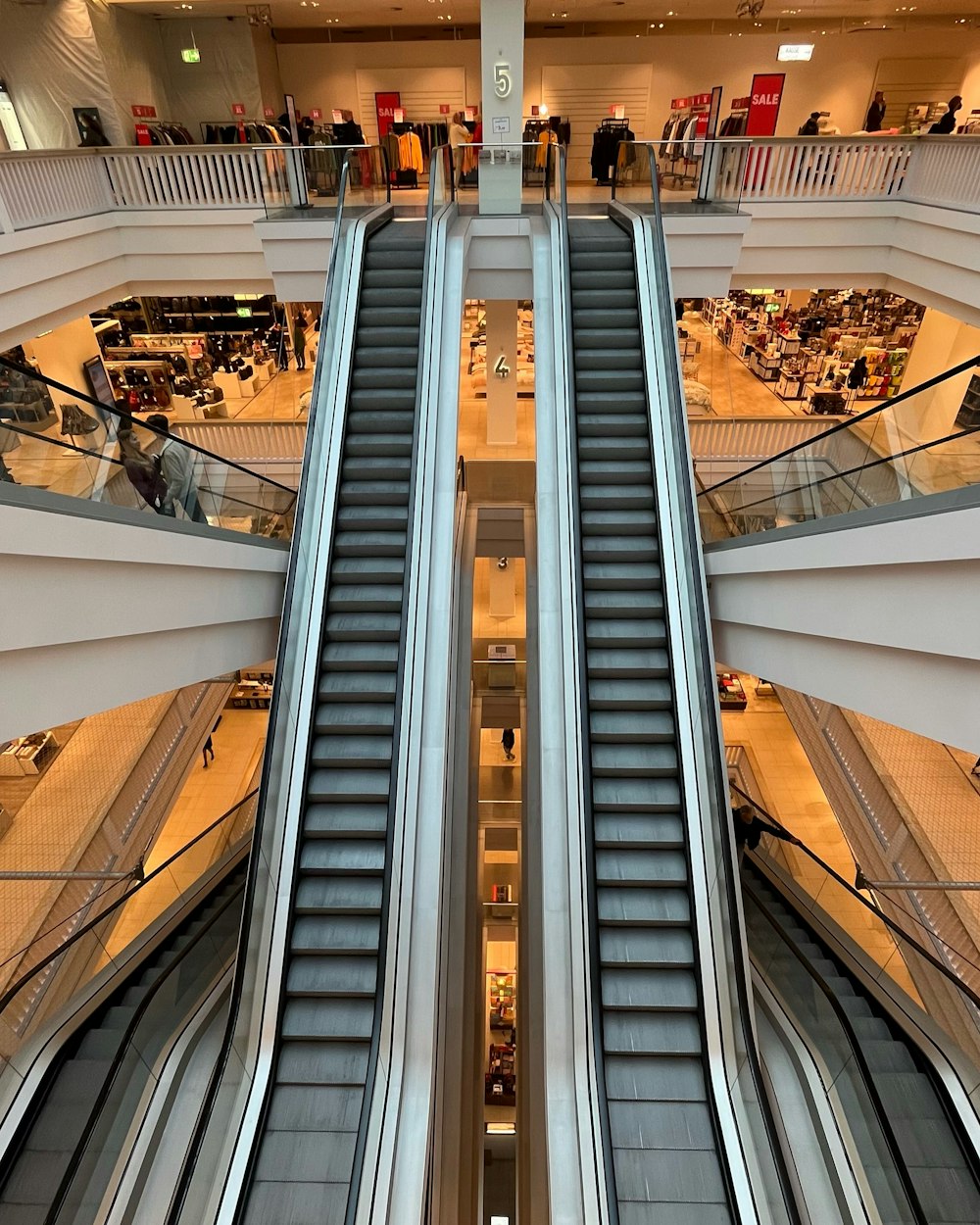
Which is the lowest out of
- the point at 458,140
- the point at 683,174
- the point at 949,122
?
the point at 683,174

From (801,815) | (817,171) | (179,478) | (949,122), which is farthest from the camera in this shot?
(949,122)

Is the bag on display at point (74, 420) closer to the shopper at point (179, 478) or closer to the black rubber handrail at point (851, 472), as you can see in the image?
the shopper at point (179, 478)

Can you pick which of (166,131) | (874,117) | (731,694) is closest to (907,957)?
(731,694)

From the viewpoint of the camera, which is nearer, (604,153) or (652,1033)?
(652,1033)

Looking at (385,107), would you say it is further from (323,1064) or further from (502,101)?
(323,1064)

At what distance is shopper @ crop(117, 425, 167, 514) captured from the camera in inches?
174

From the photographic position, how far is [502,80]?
24.3 ft

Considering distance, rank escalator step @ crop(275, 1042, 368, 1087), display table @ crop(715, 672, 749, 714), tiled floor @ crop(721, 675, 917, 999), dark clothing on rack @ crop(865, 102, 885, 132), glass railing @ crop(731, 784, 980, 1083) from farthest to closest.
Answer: dark clothing on rack @ crop(865, 102, 885, 132) → display table @ crop(715, 672, 749, 714) → tiled floor @ crop(721, 675, 917, 999) → escalator step @ crop(275, 1042, 368, 1087) → glass railing @ crop(731, 784, 980, 1083)

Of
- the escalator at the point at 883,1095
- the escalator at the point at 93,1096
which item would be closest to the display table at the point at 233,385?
the escalator at the point at 93,1096

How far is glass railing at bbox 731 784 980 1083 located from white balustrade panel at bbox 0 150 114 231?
940cm

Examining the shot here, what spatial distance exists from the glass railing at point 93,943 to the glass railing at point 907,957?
4138 mm

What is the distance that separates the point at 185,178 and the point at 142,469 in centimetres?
641

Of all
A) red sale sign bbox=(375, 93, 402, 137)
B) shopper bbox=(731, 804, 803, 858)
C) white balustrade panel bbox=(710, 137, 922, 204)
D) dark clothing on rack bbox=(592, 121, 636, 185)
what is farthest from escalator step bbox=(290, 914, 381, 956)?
red sale sign bbox=(375, 93, 402, 137)

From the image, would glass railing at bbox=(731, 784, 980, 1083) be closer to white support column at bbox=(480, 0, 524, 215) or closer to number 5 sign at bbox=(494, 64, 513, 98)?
white support column at bbox=(480, 0, 524, 215)
